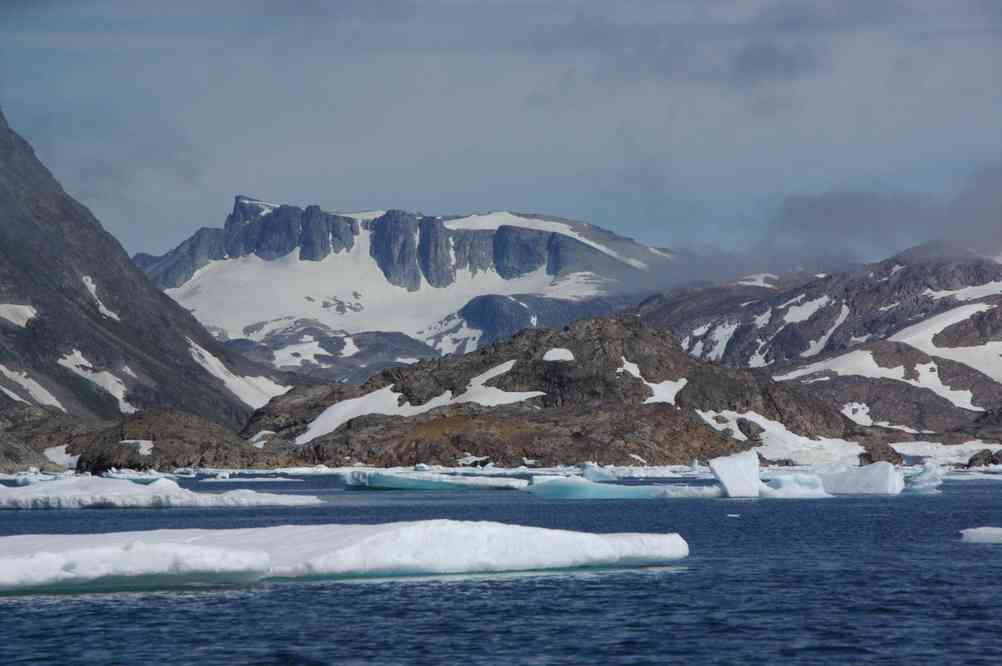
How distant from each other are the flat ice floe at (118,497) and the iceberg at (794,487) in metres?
40.8

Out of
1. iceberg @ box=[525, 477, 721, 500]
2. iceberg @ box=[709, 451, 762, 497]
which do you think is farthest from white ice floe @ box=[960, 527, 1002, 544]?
iceberg @ box=[709, 451, 762, 497]

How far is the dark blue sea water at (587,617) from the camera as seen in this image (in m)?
51.9

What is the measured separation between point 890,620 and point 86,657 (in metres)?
26.8

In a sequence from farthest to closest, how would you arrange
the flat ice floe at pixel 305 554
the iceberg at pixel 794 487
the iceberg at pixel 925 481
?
the iceberg at pixel 925 481 → the iceberg at pixel 794 487 → the flat ice floe at pixel 305 554

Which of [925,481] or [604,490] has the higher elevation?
[925,481]

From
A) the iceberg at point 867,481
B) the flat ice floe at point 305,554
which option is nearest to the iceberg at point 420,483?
the iceberg at point 867,481

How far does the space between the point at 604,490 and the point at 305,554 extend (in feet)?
280

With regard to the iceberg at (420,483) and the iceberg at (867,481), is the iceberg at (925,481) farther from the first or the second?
the iceberg at (420,483)

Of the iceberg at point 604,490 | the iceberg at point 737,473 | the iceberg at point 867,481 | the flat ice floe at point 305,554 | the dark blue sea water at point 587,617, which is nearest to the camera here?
the dark blue sea water at point 587,617

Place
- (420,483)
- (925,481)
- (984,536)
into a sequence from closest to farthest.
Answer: (984,536) < (925,481) < (420,483)

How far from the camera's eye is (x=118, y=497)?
14075 centimetres

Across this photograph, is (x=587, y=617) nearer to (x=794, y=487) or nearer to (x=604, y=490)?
(x=604, y=490)

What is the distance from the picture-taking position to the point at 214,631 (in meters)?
55.6

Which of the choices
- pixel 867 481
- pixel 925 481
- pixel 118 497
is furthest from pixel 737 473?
pixel 118 497
